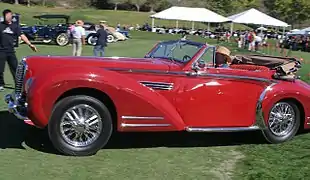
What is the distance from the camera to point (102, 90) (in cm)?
555

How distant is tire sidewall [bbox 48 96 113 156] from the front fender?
0.10 m

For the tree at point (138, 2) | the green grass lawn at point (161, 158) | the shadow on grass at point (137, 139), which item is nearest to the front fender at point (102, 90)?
the green grass lawn at point (161, 158)

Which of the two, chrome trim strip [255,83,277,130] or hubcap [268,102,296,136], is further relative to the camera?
hubcap [268,102,296,136]

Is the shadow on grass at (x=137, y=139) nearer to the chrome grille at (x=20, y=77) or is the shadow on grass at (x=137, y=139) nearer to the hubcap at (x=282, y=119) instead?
the hubcap at (x=282, y=119)

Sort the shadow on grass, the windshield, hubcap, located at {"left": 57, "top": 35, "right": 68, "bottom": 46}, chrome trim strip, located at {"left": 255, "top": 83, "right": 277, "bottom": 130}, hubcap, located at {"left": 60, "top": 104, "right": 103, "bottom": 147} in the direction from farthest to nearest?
hubcap, located at {"left": 57, "top": 35, "right": 68, "bottom": 46} < chrome trim strip, located at {"left": 255, "top": 83, "right": 277, "bottom": 130} < the windshield < the shadow on grass < hubcap, located at {"left": 60, "top": 104, "right": 103, "bottom": 147}

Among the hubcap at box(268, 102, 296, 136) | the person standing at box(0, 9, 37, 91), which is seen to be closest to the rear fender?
the hubcap at box(268, 102, 296, 136)

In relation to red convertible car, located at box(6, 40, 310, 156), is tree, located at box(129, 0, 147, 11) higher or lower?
higher

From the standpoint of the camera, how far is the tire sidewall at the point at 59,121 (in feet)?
18.0

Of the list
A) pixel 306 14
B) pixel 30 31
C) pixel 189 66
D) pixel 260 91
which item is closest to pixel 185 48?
pixel 189 66

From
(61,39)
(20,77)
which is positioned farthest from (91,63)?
(61,39)

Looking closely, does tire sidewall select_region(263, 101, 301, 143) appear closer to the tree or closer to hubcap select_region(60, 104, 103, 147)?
Answer: hubcap select_region(60, 104, 103, 147)

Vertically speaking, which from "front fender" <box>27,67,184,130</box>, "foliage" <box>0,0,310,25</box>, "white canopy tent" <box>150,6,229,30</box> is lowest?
"front fender" <box>27,67,184,130</box>

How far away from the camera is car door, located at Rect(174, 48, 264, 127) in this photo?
6.00 m

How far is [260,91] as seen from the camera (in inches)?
254
